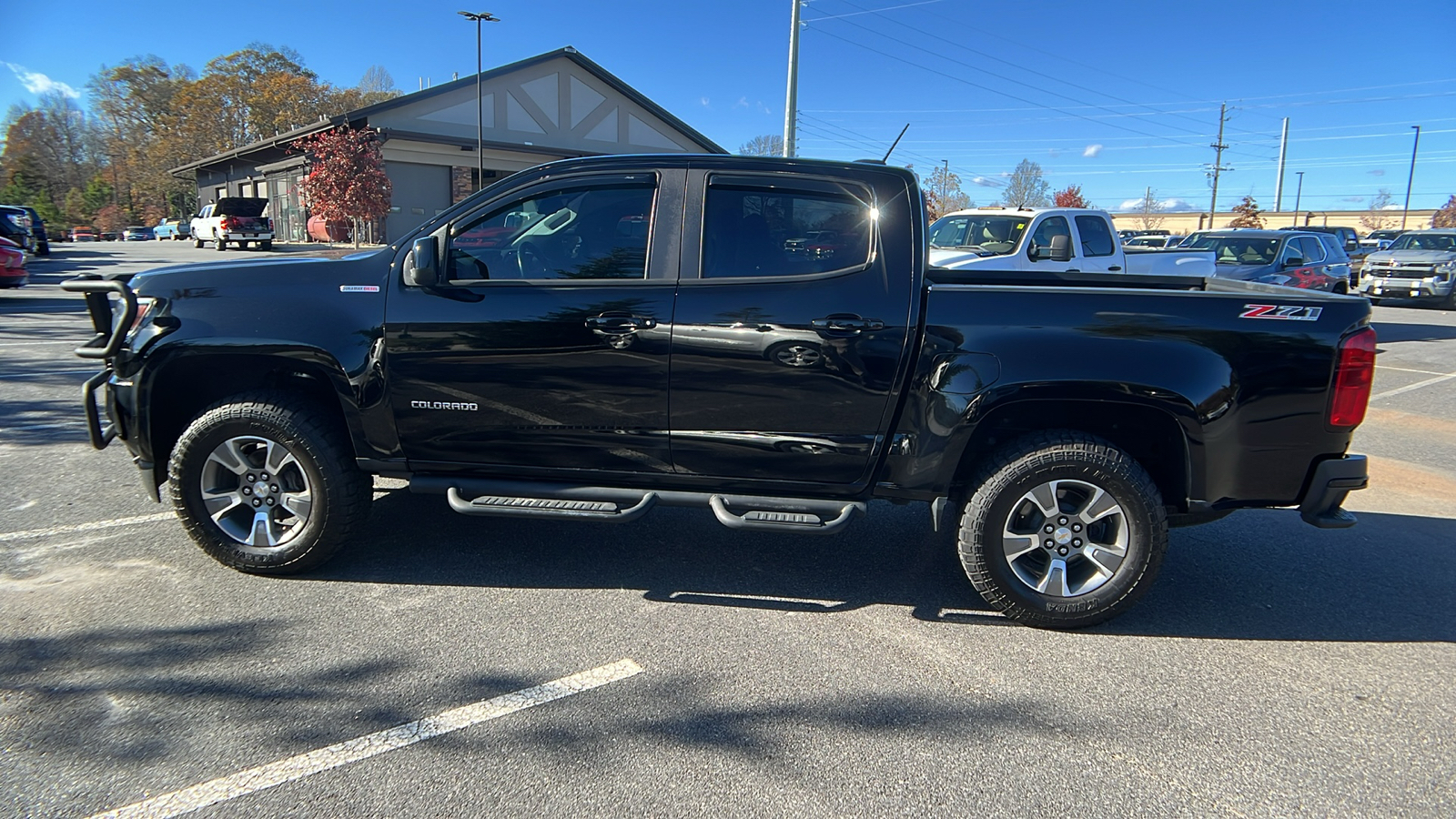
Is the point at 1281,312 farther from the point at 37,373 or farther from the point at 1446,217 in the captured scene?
the point at 1446,217

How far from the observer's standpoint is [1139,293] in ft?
11.9

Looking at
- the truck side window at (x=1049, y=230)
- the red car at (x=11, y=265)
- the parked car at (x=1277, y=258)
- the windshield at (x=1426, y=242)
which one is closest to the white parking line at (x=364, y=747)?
the truck side window at (x=1049, y=230)

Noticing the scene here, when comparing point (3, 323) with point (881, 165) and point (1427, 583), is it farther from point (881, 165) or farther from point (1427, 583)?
point (1427, 583)

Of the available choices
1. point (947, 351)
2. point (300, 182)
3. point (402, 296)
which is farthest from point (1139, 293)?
point (300, 182)

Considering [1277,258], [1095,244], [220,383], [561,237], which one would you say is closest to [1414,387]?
[1095,244]

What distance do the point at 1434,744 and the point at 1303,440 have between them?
1.21 m

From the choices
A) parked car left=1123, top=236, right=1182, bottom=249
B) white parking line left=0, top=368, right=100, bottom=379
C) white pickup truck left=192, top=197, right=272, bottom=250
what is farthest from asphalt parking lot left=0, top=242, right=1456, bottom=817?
white pickup truck left=192, top=197, right=272, bottom=250

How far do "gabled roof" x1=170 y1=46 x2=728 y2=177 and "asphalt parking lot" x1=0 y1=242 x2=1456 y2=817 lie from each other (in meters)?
29.7

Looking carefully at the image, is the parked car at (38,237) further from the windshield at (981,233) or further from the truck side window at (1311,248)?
the truck side window at (1311,248)

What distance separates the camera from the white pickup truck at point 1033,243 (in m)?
10.9

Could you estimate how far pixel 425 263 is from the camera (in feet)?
12.6

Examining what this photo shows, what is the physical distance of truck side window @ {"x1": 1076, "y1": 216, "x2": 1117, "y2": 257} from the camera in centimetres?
1156

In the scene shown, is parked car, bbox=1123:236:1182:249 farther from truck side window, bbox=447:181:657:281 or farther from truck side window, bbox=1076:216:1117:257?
truck side window, bbox=447:181:657:281

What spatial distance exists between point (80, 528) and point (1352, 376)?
6222 mm
